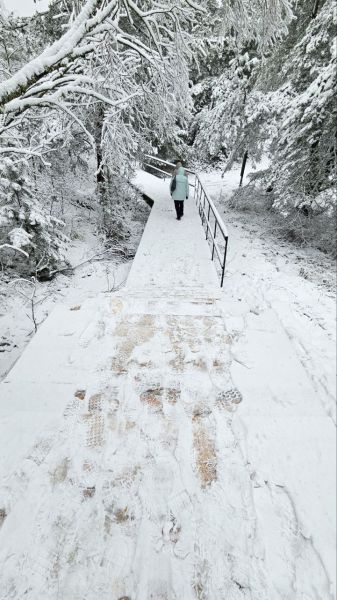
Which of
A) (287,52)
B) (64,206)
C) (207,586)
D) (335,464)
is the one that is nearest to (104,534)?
(207,586)

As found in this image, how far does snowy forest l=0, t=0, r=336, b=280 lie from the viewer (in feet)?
9.22

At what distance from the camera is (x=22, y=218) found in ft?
20.4

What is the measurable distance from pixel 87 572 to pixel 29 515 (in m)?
0.53

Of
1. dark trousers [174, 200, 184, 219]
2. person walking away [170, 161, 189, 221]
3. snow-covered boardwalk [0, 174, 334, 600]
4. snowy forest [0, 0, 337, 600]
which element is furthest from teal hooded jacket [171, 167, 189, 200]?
snow-covered boardwalk [0, 174, 334, 600]

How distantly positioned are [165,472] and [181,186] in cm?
761

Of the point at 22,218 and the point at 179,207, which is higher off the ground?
the point at 179,207

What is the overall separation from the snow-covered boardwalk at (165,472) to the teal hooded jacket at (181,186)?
19.6 ft

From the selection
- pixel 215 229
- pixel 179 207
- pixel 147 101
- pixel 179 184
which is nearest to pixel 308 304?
pixel 215 229

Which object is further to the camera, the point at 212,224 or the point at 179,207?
the point at 212,224

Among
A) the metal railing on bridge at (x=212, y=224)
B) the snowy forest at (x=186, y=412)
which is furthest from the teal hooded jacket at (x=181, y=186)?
the snowy forest at (x=186, y=412)

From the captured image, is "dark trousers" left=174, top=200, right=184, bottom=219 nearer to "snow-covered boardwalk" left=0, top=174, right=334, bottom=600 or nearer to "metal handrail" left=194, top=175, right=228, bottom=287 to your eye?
"metal handrail" left=194, top=175, right=228, bottom=287

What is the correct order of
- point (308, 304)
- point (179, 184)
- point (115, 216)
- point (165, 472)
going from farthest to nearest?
point (115, 216)
point (179, 184)
point (165, 472)
point (308, 304)

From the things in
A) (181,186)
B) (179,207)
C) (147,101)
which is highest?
(147,101)

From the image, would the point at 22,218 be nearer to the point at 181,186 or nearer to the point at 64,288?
the point at 64,288
